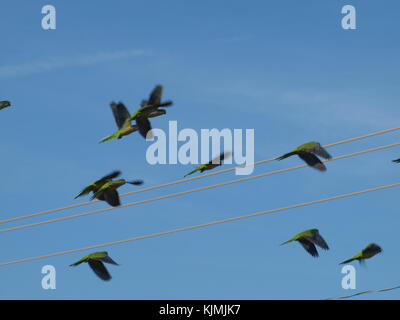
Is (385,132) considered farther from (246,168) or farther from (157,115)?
(157,115)

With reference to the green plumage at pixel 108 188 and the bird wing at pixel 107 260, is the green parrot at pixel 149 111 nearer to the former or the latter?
the green plumage at pixel 108 188

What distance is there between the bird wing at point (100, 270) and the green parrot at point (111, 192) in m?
1.07

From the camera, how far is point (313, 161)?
13.7 meters

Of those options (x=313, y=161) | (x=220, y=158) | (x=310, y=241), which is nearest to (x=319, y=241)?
(x=310, y=241)

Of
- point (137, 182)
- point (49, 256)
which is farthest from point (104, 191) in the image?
point (49, 256)

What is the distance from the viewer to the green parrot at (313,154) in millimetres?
13711

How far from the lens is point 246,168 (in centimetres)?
1318

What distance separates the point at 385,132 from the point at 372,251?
2.84m

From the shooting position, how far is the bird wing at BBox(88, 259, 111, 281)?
14.4 metres

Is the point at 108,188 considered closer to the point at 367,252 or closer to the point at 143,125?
the point at 143,125

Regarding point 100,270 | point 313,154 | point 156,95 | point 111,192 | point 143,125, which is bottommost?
point 100,270

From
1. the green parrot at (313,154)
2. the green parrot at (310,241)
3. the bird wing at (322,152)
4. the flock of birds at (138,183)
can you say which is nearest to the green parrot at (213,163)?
the flock of birds at (138,183)

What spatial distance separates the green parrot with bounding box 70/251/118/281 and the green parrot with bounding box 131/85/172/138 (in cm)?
226

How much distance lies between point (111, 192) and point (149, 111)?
1.60 m
